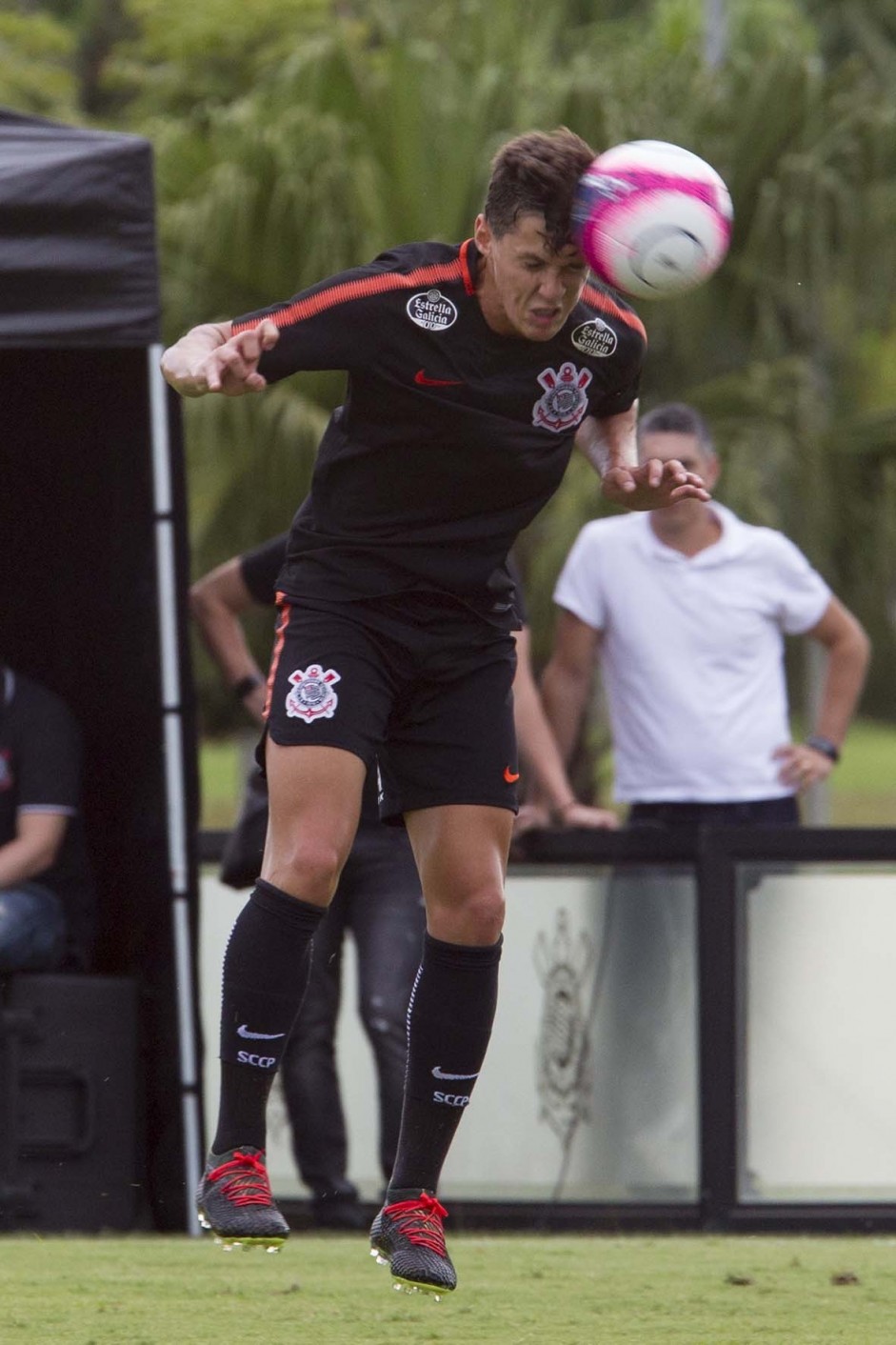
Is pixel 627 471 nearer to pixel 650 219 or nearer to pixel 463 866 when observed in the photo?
pixel 650 219

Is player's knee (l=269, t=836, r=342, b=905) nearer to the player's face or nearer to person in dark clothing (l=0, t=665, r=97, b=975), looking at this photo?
the player's face

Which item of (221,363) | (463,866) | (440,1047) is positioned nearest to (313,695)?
(463,866)

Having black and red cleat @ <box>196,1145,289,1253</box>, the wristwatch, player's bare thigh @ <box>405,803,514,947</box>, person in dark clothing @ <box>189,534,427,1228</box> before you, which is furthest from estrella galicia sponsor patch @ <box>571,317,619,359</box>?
Result: the wristwatch

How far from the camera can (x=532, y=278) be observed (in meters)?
4.53

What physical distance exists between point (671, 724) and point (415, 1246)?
293 centimetres

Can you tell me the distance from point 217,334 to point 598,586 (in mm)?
3095

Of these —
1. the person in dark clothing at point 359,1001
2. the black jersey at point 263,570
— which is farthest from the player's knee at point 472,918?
the black jersey at point 263,570

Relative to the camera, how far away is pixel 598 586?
7.42 meters


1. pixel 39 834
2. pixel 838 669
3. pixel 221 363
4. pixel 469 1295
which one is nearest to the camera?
pixel 221 363

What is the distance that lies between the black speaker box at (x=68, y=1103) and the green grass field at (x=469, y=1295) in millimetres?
317

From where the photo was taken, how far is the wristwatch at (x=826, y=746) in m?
7.48

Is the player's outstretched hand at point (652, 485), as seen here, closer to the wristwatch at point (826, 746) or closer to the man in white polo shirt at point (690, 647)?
the man in white polo shirt at point (690, 647)

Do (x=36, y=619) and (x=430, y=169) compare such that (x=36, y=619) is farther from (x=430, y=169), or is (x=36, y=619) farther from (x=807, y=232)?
(x=807, y=232)

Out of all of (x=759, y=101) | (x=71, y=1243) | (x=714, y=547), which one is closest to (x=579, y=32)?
(x=759, y=101)
